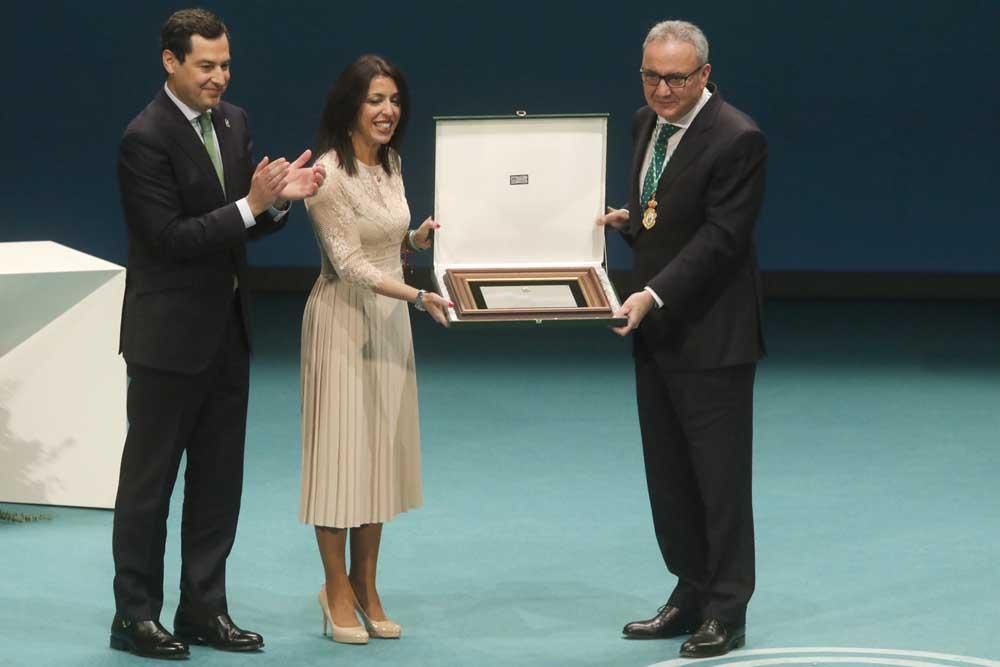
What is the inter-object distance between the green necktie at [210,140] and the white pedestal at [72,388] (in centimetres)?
161

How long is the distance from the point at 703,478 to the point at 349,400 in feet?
3.18

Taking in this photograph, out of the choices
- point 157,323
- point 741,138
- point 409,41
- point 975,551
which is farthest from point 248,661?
point 409,41

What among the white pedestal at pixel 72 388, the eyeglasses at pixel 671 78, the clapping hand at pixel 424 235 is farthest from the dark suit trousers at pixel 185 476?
the white pedestal at pixel 72 388

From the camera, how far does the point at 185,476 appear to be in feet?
15.0

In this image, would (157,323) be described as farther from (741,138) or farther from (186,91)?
(741,138)

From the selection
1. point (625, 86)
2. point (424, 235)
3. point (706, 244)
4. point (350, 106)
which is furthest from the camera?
point (625, 86)

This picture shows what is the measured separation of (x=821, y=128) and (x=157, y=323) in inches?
253

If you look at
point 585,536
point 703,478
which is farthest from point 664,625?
point 585,536

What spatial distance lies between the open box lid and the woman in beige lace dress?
4.6 inches

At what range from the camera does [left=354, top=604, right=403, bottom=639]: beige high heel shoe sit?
4.66m

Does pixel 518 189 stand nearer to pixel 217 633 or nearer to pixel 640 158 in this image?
pixel 640 158

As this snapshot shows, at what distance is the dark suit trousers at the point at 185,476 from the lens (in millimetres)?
4410

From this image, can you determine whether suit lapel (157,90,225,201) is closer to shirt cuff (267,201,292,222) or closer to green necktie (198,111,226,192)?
green necktie (198,111,226,192)

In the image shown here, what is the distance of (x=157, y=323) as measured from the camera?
4336 mm
